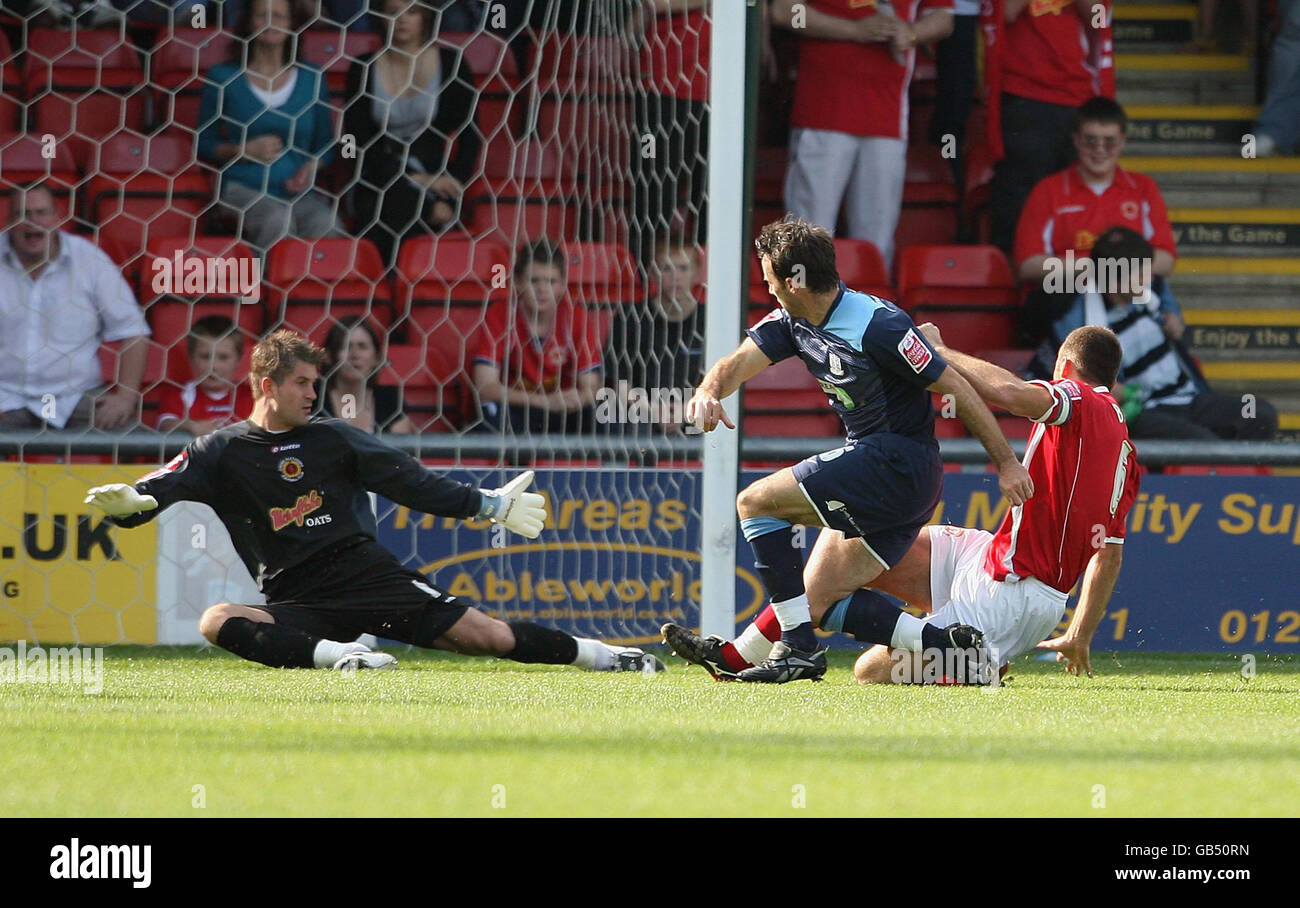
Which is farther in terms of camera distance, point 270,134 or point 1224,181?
point 1224,181

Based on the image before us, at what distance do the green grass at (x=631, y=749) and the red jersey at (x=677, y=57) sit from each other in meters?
2.91

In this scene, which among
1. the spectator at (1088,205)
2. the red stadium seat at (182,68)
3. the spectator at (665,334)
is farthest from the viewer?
the spectator at (1088,205)

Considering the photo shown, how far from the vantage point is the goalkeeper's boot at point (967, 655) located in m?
5.12

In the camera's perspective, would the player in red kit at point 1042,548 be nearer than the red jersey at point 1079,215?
Yes

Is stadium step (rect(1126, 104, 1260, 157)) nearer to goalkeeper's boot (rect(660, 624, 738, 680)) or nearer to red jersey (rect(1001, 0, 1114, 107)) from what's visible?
red jersey (rect(1001, 0, 1114, 107))

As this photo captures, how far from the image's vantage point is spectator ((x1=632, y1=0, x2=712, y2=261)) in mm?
6977

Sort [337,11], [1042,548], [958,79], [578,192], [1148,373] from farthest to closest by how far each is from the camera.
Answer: [958,79] → [337,11] → [1148,373] → [578,192] → [1042,548]

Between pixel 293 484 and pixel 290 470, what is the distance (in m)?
0.05

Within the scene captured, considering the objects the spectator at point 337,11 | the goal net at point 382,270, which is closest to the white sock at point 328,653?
the goal net at point 382,270

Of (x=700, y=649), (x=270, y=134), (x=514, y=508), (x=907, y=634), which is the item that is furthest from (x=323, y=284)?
(x=907, y=634)

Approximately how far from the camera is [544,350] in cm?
734

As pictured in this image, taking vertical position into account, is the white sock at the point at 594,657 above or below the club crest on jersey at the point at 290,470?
below

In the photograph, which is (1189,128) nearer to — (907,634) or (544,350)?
(544,350)

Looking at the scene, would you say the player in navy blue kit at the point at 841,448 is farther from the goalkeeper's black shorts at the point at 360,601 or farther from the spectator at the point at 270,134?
the spectator at the point at 270,134
